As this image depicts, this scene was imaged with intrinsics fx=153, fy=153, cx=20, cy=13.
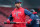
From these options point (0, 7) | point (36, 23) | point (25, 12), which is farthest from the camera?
point (0, 7)

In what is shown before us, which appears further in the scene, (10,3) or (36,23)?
(10,3)

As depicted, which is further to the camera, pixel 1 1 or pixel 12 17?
pixel 1 1

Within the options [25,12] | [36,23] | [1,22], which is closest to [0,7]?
[1,22]

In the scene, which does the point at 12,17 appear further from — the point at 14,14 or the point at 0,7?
the point at 0,7

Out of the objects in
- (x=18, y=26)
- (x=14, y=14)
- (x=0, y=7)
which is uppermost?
(x=0, y=7)

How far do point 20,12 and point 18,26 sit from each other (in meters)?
0.38

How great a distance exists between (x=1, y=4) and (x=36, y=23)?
2.31m

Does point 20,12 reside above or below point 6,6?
below

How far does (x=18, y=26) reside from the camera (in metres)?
4.14

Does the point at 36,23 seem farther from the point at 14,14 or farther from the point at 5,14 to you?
the point at 5,14

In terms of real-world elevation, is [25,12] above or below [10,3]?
below

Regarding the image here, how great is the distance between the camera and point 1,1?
665 cm

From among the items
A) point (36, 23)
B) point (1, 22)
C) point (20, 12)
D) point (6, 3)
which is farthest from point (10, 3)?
point (20, 12)

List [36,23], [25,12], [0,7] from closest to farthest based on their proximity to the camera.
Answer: [25,12] < [36,23] < [0,7]
